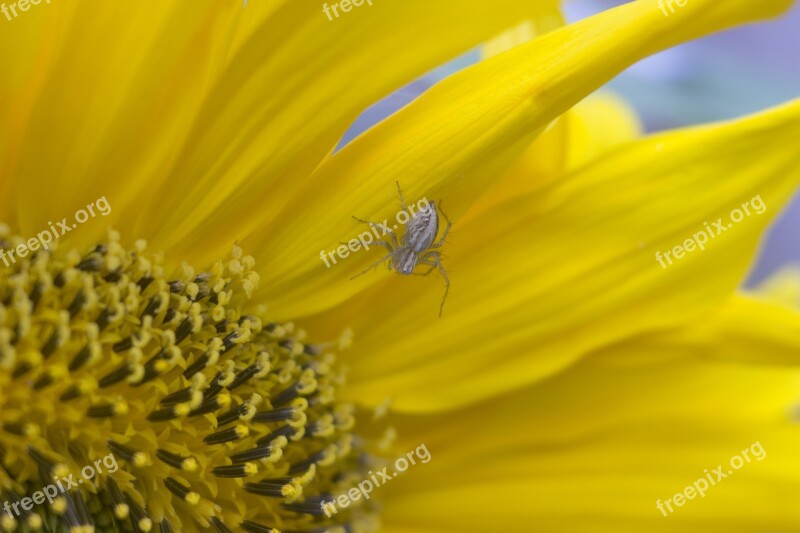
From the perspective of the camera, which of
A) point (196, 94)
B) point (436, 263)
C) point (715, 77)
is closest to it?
point (196, 94)

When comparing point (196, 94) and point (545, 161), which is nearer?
point (196, 94)

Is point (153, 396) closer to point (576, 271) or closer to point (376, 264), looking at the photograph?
point (376, 264)

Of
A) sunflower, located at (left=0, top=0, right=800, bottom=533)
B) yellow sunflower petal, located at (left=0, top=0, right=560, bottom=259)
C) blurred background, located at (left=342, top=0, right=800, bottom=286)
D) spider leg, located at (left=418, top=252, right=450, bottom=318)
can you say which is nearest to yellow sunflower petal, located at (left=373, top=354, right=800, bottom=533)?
sunflower, located at (left=0, top=0, right=800, bottom=533)

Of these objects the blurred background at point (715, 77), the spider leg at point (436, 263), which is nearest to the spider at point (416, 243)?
the spider leg at point (436, 263)

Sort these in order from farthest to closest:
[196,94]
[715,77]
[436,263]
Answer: [715,77] → [436,263] → [196,94]

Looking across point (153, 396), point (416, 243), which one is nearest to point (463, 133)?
point (416, 243)

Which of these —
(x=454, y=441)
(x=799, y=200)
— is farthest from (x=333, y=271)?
(x=799, y=200)

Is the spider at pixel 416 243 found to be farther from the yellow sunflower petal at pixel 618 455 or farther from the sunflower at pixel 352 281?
the yellow sunflower petal at pixel 618 455
